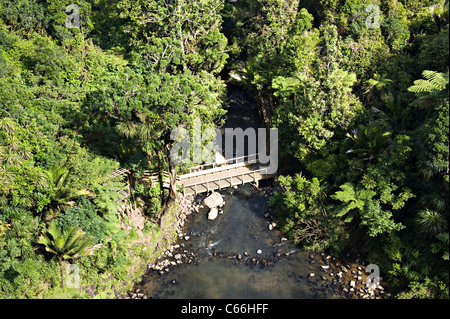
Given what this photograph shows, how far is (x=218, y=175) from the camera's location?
23.5 metres

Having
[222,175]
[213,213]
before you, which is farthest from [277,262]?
[222,175]

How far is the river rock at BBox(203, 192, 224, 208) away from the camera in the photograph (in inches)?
899

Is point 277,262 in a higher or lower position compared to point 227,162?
lower

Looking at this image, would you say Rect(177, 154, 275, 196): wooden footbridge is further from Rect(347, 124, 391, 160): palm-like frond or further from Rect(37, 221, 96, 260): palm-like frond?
Rect(37, 221, 96, 260): palm-like frond

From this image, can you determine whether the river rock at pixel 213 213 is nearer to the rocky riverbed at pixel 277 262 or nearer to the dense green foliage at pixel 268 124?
the rocky riverbed at pixel 277 262

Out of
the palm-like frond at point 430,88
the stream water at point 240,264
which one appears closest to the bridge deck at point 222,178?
the stream water at point 240,264

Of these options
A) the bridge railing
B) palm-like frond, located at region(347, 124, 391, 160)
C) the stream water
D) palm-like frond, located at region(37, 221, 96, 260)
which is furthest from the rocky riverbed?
palm-like frond, located at region(347, 124, 391, 160)

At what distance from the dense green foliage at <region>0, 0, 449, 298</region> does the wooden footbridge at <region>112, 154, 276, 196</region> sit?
1300 millimetres

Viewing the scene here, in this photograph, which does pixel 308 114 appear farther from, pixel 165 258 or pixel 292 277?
pixel 165 258

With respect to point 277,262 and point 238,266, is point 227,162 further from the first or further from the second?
point 277,262

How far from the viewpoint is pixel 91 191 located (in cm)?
1777

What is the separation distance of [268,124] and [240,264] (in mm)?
11387

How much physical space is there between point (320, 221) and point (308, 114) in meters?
5.96

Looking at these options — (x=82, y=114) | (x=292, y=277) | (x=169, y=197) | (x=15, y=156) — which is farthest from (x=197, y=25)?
(x=292, y=277)
